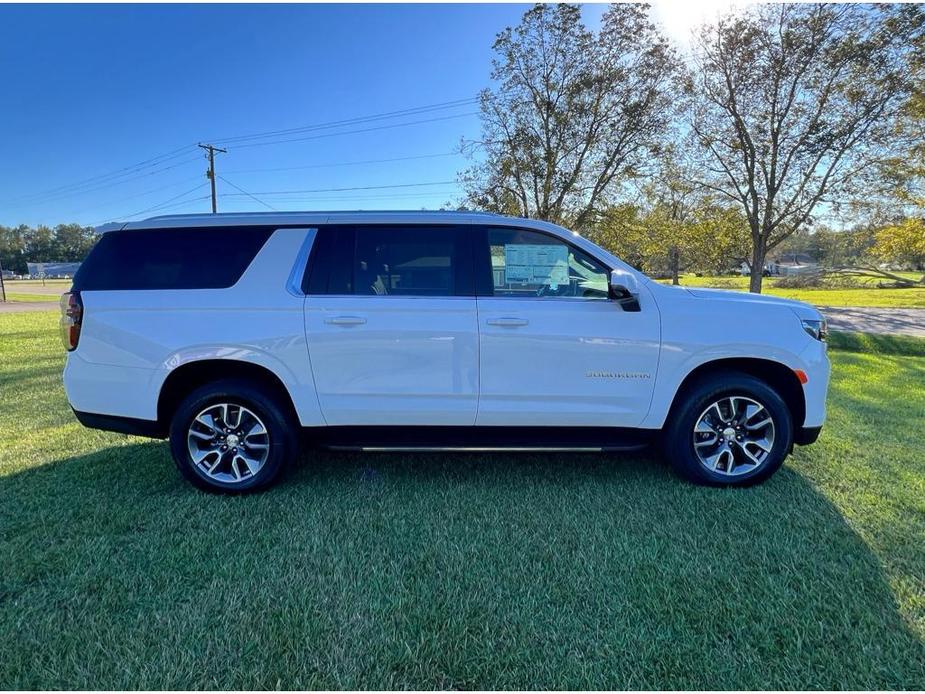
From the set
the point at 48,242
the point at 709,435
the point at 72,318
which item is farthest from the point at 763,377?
the point at 48,242

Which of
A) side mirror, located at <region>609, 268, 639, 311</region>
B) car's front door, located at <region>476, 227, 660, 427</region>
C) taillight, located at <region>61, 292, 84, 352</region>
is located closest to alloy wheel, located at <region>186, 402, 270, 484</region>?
taillight, located at <region>61, 292, 84, 352</region>

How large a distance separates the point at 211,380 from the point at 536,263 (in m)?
2.42

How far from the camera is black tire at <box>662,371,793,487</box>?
3225mm

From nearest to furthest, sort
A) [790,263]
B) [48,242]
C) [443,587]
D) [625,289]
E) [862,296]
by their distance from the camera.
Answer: [443,587]
[625,289]
[862,296]
[790,263]
[48,242]

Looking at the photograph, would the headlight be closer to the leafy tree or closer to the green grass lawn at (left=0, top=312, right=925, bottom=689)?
the green grass lawn at (left=0, top=312, right=925, bottom=689)

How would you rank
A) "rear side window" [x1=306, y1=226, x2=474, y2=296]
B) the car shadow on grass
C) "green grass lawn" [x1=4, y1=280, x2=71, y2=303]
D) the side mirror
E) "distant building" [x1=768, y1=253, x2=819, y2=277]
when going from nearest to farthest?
the car shadow on grass < the side mirror < "rear side window" [x1=306, y1=226, x2=474, y2=296] < "green grass lawn" [x1=4, y1=280, x2=71, y2=303] < "distant building" [x1=768, y1=253, x2=819, y2=277]

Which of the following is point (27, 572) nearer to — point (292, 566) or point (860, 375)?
point (292, 566)

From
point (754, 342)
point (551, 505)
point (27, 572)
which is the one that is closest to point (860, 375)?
point (754, 342)

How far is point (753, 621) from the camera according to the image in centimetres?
209

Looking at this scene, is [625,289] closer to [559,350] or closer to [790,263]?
[559,350]

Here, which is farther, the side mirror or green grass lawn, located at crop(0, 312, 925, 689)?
the side mirror

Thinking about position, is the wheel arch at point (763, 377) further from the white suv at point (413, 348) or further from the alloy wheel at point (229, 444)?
the alloy wheel at point (229, 444)

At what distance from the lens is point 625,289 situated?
3.05 metres

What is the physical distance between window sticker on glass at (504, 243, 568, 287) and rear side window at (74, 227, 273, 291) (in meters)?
1.70
